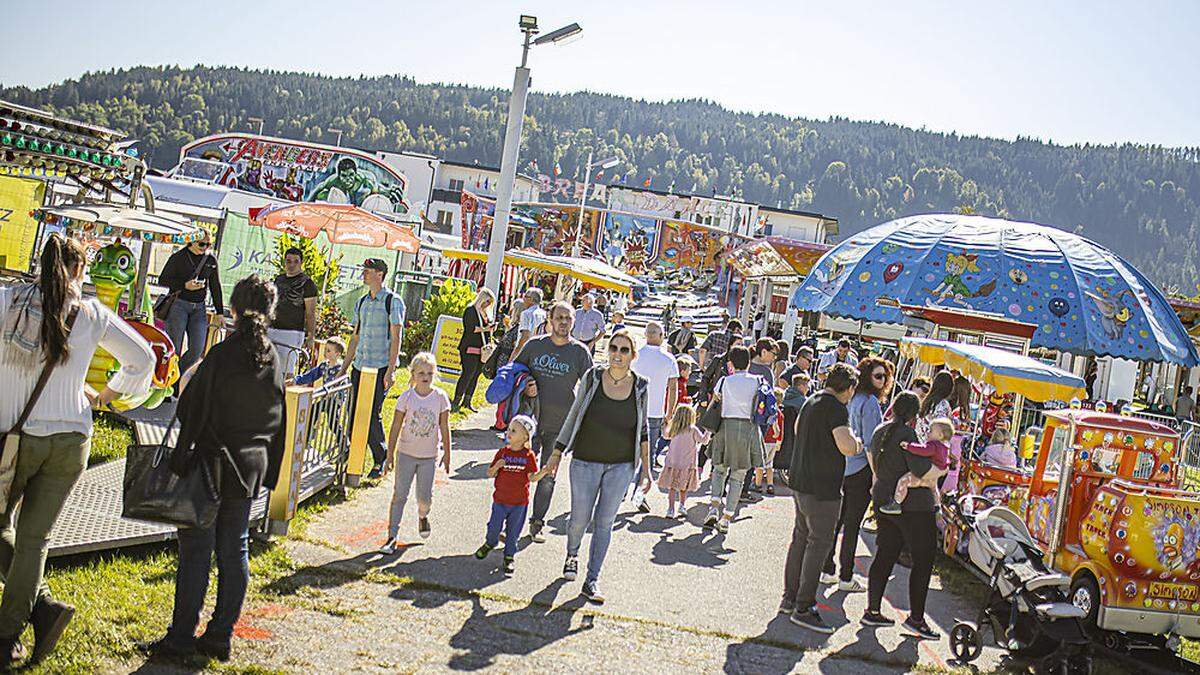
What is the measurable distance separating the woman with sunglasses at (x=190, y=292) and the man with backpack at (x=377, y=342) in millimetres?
1661

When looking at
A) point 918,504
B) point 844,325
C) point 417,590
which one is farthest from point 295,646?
point 844,325

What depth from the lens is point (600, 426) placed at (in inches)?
290

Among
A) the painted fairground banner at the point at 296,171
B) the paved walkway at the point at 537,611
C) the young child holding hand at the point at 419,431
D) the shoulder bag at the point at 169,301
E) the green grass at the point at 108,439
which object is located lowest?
the paved walkway at the point at 537,611

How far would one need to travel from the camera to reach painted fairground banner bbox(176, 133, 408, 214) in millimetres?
39469

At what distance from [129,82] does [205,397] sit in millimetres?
159155

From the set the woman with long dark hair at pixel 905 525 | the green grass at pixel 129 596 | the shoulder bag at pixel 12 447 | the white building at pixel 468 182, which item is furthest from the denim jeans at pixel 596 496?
the white building at pixel 468 182

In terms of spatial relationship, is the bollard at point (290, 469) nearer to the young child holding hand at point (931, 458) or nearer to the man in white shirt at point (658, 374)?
the man in white shirt at point (658, 374)

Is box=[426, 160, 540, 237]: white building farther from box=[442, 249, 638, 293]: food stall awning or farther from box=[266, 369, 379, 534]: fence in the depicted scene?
box=[266, 369, 379, 534]: fence

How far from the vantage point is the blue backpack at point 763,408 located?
397 inches

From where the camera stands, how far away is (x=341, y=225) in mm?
18312

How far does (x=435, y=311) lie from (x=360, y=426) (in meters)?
11.5

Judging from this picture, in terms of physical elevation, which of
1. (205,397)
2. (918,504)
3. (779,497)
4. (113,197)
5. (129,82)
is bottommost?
(779,497)

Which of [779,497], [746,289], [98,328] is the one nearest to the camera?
[98,328]

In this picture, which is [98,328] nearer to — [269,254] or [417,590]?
[417,590]
